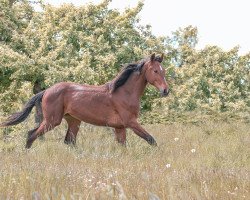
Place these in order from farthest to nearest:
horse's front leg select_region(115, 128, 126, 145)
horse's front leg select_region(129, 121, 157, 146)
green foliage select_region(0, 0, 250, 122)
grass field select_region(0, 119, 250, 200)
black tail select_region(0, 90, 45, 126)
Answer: green foliage select_region(0, 0, 250, 122) < black tail select_region(0, 90, 45, 126) < horse's front leg select_region(115, 128, 126, 145) < horse's front leg select_region(129, 121, 157, 146) < grass field select_region(0, 119, 250, 200)

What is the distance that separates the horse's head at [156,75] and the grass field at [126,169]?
3.52ft

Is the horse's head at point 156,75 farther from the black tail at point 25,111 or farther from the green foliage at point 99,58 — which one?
the green foliage at point 99,58

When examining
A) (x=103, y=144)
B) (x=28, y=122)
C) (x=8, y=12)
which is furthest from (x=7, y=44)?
(x=103, y=144)

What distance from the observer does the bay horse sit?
1011 cm

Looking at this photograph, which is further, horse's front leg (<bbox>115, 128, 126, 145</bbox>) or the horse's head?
the horse's head

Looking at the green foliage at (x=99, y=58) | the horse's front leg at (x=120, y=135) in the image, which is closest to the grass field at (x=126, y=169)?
the horse's front leg at (x=120, y=135)

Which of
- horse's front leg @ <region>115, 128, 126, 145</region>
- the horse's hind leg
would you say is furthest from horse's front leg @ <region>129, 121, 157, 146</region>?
the horse's hind leg

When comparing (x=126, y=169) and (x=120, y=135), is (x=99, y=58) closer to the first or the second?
(x=120, y=135)

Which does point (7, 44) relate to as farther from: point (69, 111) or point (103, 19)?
point (69, 111)

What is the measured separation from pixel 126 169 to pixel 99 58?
17.0m

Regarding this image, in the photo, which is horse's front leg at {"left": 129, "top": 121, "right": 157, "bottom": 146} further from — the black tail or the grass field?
the black tail

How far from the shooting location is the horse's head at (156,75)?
10.1 metres

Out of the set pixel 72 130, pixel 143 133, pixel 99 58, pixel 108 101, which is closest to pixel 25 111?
pixel 72 130

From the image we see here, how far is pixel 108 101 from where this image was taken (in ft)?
33.8
